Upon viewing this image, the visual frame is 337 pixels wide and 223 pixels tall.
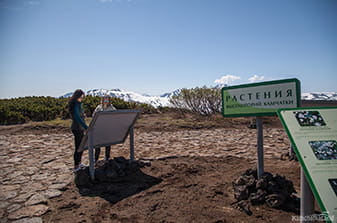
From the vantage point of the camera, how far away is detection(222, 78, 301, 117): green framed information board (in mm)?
3157

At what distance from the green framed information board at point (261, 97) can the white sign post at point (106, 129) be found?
2054 millimetres

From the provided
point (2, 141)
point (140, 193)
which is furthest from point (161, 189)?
point (2, 141)

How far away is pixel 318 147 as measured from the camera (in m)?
1.93

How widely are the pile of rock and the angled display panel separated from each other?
2.48 m

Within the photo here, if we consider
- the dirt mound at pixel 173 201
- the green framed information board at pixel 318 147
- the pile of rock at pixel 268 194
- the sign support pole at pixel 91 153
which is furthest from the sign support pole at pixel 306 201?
the sign support pole at pixel 91 153

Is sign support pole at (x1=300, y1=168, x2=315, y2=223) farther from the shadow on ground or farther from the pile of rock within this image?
the shadow on ground

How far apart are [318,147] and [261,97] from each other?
150 cm

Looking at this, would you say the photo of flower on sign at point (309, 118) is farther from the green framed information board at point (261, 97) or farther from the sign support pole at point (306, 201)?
the green framed information board at point (261, 97)

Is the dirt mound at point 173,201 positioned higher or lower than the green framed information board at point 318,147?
lower

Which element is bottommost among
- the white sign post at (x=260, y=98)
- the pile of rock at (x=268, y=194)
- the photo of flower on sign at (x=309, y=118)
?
the pile of rock at (x=268, y=194)

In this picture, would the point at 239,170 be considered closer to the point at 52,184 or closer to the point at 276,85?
the point at 276,85

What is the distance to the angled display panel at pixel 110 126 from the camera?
431 cm

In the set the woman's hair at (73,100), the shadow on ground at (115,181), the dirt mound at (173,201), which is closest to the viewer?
the dirt mound at (173,201)

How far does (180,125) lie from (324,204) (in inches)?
401
